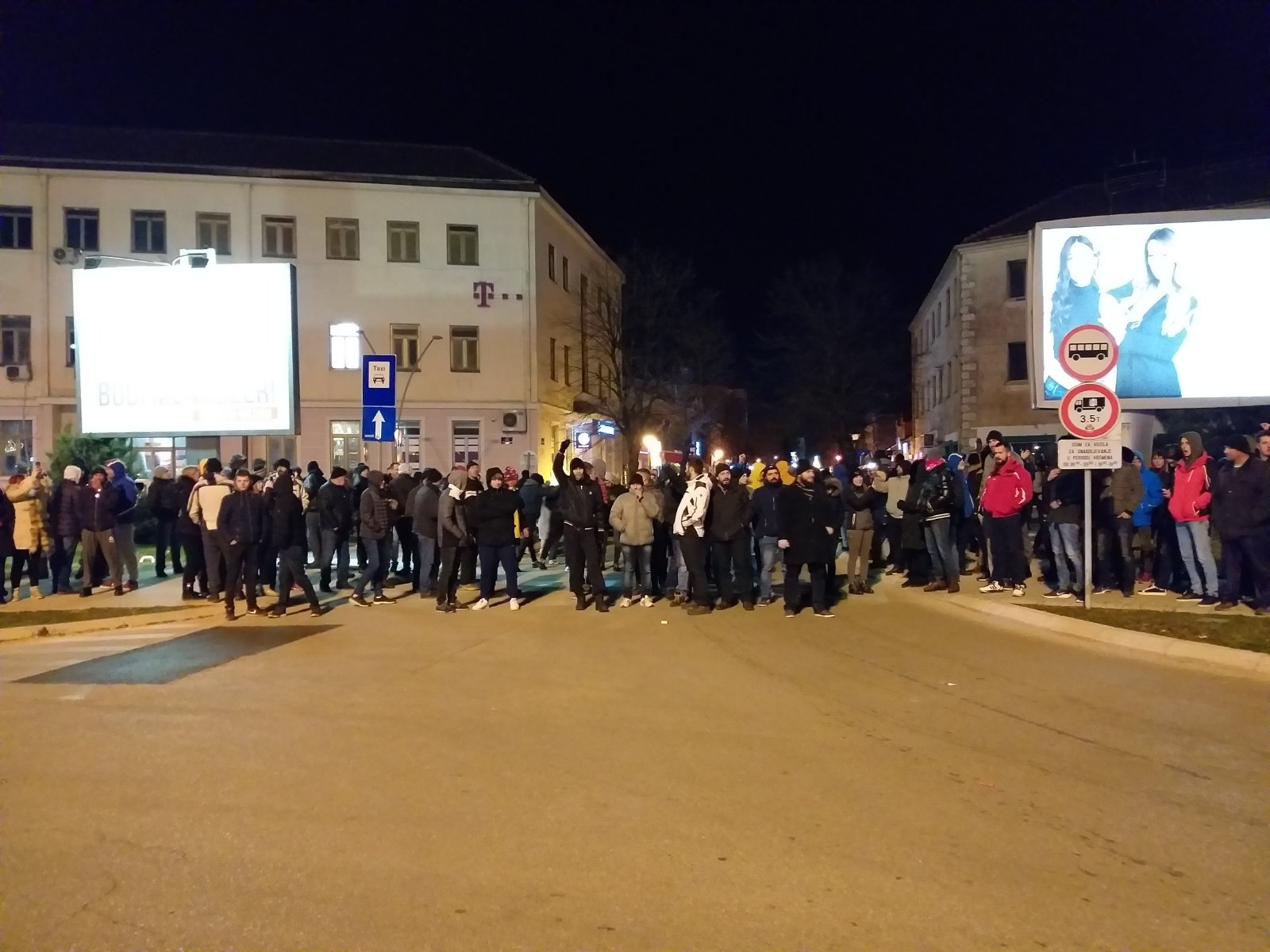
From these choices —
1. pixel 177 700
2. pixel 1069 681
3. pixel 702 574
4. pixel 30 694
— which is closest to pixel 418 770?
pixel 177 700

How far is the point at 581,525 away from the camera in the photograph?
44.8ft

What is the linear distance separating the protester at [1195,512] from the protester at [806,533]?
4.06 meters

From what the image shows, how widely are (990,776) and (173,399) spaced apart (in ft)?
51.5

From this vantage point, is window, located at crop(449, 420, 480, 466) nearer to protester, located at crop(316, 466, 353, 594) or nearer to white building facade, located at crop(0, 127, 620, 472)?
white building facade, located at crop(0, 127, 620, 472)

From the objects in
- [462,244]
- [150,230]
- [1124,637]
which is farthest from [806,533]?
[150,230]

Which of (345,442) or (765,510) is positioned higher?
(345,442)

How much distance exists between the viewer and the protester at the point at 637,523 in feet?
45.1

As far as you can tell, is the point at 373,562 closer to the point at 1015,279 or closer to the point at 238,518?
the point at 238,518

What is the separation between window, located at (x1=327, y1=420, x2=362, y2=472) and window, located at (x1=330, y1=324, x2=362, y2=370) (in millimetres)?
1853

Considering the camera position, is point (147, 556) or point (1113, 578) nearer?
point (1113, 578)

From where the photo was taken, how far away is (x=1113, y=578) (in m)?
14.4

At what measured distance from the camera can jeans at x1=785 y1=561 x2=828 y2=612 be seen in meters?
13.1

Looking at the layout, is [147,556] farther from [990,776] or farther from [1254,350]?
[1254,350]

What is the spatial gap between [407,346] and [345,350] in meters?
2.03
